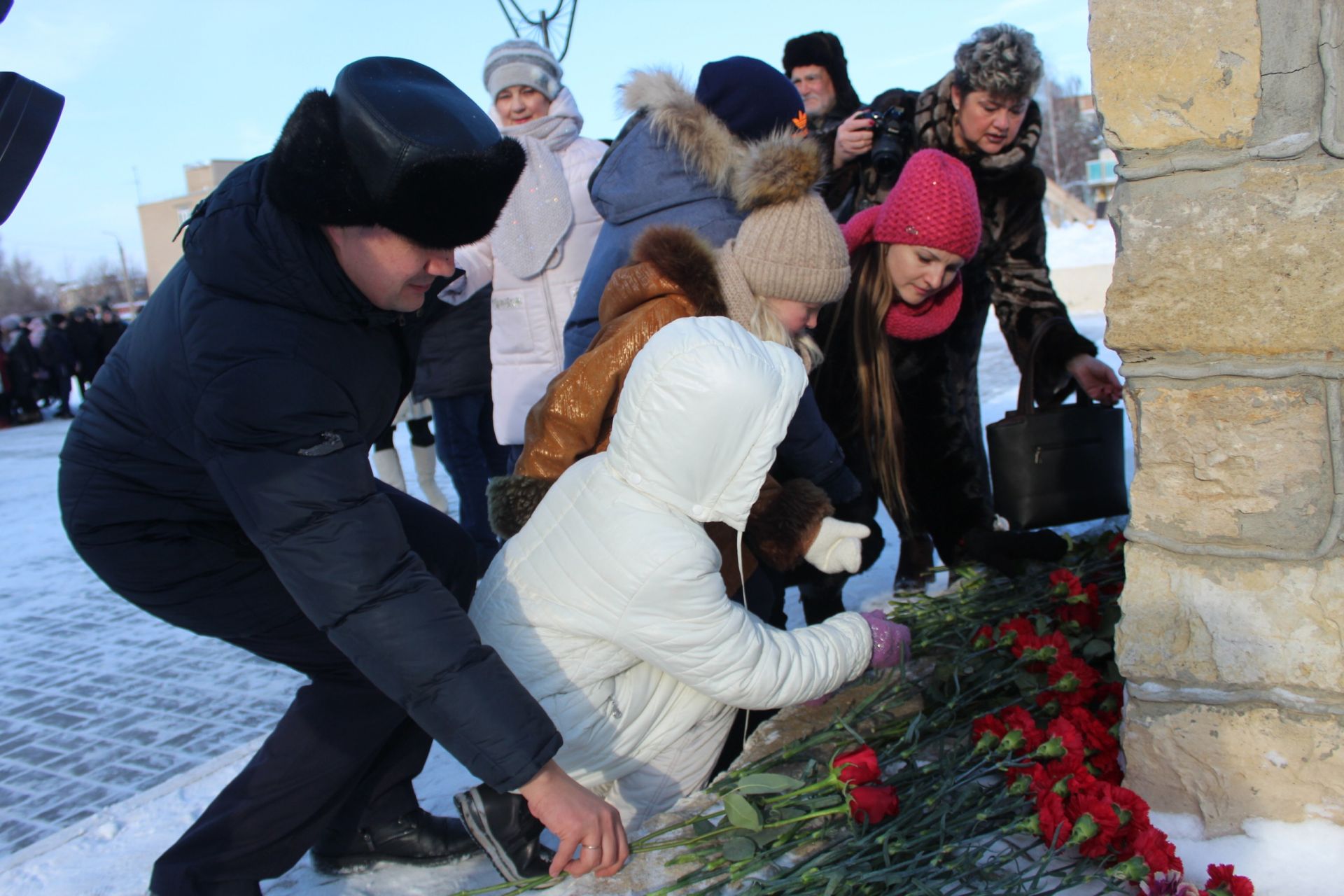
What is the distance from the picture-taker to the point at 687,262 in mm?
2402

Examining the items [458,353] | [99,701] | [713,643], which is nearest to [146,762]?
[99,701]

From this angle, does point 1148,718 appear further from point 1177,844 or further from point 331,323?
point 331,323

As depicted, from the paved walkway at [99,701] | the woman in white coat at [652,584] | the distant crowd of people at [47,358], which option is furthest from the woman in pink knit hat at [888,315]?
the distant crowd of people at [47,358]

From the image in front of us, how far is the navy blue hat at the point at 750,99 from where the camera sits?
302 centimetres

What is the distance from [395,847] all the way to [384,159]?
146 centimetres

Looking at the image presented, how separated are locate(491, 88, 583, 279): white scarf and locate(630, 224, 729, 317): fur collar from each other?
1.17m

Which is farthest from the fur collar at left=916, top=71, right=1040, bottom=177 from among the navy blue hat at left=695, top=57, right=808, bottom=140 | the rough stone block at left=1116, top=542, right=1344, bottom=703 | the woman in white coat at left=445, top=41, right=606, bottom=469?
the rough stone block at left=1116, top=542, right=1344, bottom=703

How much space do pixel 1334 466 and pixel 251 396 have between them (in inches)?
65.8

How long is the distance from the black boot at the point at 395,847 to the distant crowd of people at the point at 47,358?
1424 centimetres

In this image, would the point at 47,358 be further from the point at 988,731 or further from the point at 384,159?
the point at 988,731

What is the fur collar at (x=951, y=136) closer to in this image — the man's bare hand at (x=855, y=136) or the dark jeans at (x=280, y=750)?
the man's bare hand at (x=855, y=136)

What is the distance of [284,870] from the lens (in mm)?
2037

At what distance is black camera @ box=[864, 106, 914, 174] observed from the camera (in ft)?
11.1

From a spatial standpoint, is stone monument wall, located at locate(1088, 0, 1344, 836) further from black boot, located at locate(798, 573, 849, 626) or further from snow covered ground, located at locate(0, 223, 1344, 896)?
black boot, located at locate(798, 573, 849, 626)
